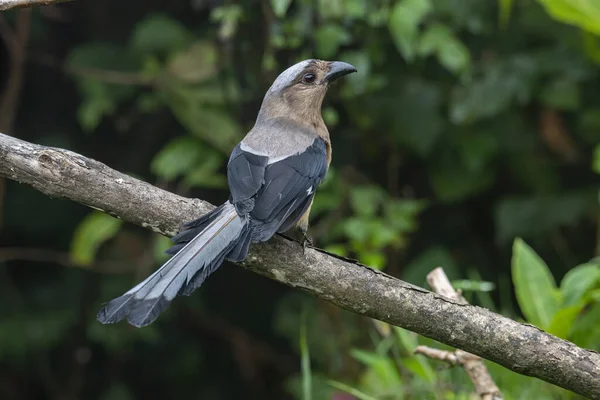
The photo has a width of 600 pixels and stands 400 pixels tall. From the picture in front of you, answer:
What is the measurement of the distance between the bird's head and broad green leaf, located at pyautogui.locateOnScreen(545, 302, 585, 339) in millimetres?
1068

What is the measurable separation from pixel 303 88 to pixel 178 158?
786 millimetres

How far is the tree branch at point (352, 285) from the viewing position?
197 centimetres

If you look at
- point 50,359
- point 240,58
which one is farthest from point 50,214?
point 240,58

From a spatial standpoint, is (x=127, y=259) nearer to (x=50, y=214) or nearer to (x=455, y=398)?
(x=50, y=214)

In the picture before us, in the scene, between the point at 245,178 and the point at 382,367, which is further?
the point at 382,367

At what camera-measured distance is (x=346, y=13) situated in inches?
131

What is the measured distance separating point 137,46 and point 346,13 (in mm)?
1056

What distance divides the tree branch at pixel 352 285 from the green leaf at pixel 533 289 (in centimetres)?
81

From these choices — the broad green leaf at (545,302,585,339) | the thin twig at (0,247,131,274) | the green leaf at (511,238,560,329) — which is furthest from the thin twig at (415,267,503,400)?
the thin twig at (0,247,131,274)

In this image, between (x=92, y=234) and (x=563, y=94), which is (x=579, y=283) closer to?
(x=563, y=94)

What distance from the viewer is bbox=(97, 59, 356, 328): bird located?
1.92 m

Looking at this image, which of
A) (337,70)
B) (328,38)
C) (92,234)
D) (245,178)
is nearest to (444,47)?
(328,38)

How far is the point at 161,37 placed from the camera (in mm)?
3811

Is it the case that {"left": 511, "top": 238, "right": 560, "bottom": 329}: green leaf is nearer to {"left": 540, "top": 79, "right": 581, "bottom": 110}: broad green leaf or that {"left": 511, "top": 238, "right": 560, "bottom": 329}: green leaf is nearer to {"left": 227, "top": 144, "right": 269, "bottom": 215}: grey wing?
{"left": 227, "top": 144, "right": 269, "bottom": 215}: grey wing
